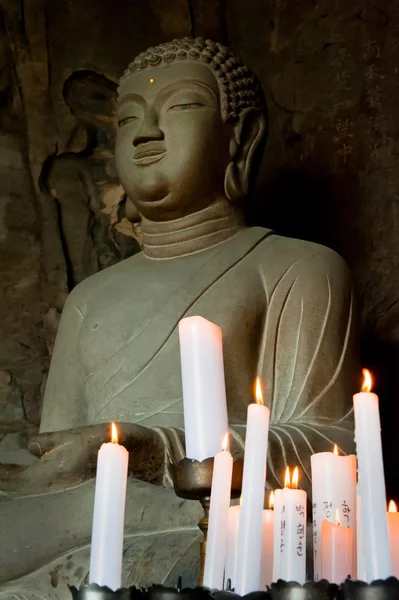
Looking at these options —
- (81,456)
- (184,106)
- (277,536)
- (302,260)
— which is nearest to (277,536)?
(277,536)

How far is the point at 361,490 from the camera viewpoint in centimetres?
117

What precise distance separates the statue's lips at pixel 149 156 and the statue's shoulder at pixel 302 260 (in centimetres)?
44

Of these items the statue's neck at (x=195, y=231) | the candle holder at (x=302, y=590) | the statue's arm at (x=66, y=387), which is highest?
the statue's neck at (x=195, y=231)

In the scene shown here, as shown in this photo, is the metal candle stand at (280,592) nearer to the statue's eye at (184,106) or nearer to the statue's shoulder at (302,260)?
the statue's shoulder at (302,260)

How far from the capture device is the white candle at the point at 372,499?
1140mm

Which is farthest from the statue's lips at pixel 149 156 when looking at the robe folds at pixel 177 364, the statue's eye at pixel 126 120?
the robe folds at pixel 177 364

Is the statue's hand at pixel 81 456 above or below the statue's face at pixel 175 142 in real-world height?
below

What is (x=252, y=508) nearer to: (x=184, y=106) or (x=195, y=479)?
(x=195, y=479)

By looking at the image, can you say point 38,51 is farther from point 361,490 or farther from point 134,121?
point 361,490

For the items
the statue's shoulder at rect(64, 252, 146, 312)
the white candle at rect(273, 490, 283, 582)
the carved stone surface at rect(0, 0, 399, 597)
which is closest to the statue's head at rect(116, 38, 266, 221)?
the statue's shoulder at rect(64, 252, 146, 312)

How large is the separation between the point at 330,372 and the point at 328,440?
0.28 m

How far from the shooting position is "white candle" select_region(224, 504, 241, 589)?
1.32 meters

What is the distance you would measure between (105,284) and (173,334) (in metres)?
0.46

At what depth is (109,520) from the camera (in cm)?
121
